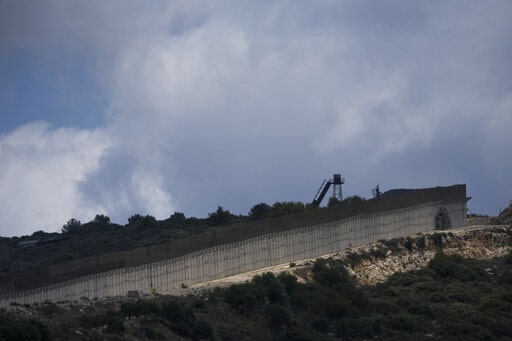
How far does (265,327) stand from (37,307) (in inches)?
439

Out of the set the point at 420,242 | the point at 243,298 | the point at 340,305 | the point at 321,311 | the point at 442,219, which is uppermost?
the point at 442,219

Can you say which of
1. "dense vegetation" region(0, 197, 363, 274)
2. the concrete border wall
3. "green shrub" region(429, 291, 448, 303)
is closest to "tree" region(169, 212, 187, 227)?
"dense vegetation" region(0, 197, 363, 274)

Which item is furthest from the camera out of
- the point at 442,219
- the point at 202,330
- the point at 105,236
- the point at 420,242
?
the point at 105,236

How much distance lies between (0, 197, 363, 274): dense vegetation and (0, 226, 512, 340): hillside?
19.2 metres

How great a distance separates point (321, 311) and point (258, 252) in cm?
1448

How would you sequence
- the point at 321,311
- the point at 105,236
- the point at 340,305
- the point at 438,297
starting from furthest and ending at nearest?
the point at 105,236
the point at 438,297
the point at 340,305
the point at 321,311

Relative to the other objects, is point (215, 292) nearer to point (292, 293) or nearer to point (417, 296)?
point (292, 293)

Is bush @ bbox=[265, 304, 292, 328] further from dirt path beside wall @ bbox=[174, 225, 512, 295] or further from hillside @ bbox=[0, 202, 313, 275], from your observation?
hillside @ bbox=[0, 202, 313, 275]

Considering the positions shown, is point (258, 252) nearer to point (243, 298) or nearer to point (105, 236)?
point (243, 298)

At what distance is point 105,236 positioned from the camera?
120438 millimetres

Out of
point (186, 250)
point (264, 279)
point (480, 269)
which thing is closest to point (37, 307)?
point (264, 279)

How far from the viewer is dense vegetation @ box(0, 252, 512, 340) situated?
57875 mm

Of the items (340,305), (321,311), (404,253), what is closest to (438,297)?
(340,305)

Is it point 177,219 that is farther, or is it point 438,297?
point 177,219
